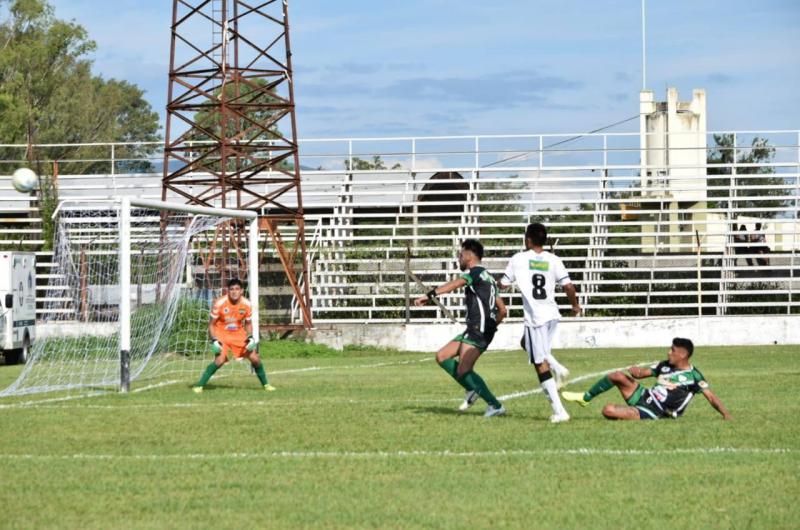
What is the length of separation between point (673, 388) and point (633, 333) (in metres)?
21.5

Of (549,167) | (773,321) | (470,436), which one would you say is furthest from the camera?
(549,167)

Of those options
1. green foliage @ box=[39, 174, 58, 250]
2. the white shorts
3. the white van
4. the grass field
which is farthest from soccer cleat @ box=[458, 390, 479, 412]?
green foliage @ box=[39, 174, 58, 250]

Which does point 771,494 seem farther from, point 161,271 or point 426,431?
point 161,271

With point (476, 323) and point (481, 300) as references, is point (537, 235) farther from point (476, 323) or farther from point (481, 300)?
point (476, 323)

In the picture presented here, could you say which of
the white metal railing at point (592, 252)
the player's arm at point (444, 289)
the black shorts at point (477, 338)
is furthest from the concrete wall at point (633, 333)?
the player's arm at point (444, 289)

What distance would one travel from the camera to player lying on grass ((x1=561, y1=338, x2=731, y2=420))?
43.2 feet

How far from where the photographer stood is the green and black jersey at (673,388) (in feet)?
43.4

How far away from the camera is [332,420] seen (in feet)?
45.5

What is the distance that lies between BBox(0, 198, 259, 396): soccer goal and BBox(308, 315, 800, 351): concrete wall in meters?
7.90

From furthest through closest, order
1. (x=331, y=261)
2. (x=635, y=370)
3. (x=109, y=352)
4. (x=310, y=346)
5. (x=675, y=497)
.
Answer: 1. (x=331, y=261)
2. (x=310, y=346)
3. (x=109, y=352)
4. (x=635, y=370)
5. (x=675, y=497)

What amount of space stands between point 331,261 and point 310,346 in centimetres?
518

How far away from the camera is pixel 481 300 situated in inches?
552

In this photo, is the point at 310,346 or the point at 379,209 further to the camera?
the point at 379,209

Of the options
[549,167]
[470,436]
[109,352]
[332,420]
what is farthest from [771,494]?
[549,167]
